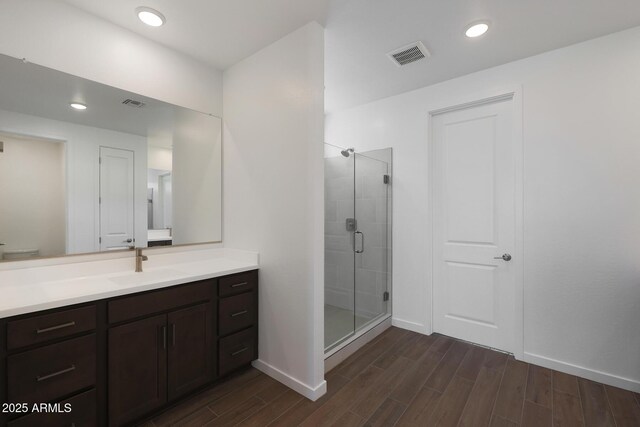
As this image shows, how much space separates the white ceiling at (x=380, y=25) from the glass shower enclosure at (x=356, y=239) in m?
1.04

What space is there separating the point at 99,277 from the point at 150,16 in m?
1.84

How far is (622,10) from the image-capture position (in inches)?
73.1

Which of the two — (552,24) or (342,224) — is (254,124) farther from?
(552,24)

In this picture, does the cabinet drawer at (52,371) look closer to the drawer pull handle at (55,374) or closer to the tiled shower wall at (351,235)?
the drawer pull handle at (55,374)

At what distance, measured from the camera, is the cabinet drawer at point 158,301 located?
1.57 m

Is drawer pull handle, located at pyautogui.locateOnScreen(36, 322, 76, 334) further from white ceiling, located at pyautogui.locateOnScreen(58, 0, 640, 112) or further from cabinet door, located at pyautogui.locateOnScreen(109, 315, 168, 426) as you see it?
white ceiling, located at pyautogui.locateOnScreen(58, 0, 640, 112)

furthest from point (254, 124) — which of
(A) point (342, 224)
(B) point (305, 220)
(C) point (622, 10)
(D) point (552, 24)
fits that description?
(C) point (622, 10)

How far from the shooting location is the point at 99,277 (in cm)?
190

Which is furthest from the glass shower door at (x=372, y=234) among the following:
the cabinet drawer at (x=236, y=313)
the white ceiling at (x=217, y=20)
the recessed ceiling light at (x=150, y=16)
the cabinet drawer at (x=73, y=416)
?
the cabinet drawer at (x=73, y=416)

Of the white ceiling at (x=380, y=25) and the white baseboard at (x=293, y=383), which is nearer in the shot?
the white ceiling at (x=380, y=25)

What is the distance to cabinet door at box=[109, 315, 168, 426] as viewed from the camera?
155cm

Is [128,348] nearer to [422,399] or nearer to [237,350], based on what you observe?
[237,350]

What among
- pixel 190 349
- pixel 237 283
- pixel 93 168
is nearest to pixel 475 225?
pixel 237 283

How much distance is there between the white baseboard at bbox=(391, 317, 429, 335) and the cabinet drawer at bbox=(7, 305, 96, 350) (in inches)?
109
